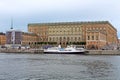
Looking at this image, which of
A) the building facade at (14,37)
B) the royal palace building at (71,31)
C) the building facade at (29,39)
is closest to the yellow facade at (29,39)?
the building facade at (29,39)

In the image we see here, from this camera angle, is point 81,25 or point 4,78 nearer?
point 4,78

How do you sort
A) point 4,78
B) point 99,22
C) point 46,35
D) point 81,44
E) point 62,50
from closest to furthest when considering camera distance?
point 4,78 → point 62,50 → point 81,44 → point 99,22 → point 46,35

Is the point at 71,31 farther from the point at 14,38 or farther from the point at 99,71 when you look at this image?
the point at 99,71

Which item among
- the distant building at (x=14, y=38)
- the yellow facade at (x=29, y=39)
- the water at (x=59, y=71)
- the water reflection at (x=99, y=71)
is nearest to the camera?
the water at (x=59, y=71)

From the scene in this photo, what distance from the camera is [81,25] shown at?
622ft

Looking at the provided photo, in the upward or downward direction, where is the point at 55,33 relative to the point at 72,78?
upward

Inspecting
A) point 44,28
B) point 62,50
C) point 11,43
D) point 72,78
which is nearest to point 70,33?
point 44,28

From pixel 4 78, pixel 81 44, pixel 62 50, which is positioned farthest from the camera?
pixel 81 44

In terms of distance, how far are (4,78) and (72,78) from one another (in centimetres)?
809

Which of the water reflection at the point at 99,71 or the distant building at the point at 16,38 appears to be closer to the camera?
the water reflection at the point at 99,71

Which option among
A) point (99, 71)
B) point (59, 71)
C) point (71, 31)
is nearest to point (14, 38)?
point (71, 31)

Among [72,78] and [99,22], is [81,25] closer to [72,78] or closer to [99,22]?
[99,22]

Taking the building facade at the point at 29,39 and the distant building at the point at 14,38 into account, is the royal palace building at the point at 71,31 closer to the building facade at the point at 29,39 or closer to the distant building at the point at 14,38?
the building facade at the point at 29,39

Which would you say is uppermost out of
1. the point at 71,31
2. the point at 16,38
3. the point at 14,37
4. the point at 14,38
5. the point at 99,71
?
the point at 71,31
